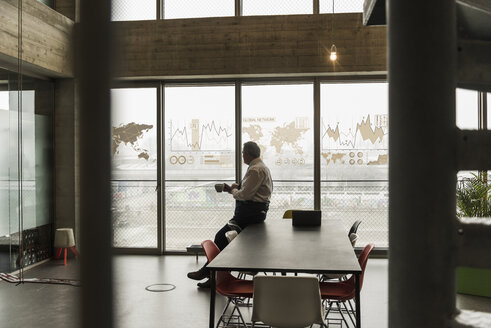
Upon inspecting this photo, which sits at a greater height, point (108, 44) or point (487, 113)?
point (487, 113)

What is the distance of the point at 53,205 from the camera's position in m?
8.45

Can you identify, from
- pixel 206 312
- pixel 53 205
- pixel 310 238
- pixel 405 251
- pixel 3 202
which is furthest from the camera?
pixel 53 205

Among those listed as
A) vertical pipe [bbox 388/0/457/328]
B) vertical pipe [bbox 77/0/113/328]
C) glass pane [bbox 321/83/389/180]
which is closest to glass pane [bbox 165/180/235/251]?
glass pane [bbox 321/83/389/180]

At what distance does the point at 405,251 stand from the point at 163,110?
318 inches

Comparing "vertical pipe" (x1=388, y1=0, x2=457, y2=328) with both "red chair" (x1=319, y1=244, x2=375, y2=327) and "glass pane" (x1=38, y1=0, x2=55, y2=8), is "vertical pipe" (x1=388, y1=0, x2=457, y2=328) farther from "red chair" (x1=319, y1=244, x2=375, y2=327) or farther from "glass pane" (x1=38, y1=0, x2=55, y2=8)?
"glass pane" (x1=38, y1=0, x2=55, y2=8)

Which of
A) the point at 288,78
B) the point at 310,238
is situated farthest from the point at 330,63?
the point at 310,238

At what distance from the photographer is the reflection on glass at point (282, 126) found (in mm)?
8422

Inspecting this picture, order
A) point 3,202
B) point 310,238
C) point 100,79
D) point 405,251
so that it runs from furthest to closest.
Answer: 1. point 3,202
2. point 310,238
3. point 405,251
4. point 100,79

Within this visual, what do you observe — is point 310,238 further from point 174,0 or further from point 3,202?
point 174,0

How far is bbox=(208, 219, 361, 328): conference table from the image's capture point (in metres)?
3.55

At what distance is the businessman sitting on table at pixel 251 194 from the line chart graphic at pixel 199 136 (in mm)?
2552

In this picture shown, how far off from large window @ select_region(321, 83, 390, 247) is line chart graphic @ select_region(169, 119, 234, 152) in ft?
5.72

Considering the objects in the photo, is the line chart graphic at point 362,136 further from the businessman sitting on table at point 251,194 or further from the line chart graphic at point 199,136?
the businessman sitting on table at point 251,194

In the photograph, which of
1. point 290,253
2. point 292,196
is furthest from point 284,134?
point 290,253
